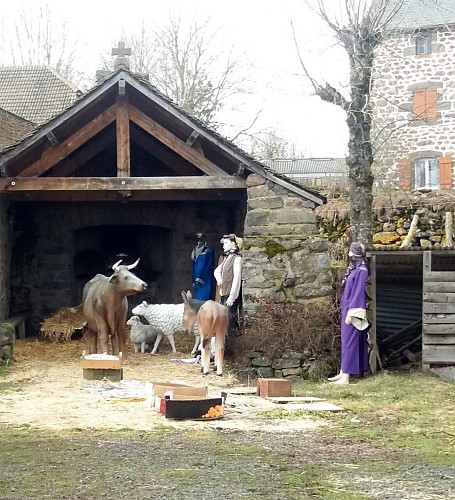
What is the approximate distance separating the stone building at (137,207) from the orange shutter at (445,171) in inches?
614

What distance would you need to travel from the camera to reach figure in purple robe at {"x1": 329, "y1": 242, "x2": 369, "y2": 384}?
1084cm

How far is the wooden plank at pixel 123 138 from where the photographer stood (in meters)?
11.9

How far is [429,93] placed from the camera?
29844 millimetres

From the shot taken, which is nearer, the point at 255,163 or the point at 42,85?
the point at 255,163

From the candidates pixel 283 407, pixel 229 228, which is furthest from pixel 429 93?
pixel 283 407

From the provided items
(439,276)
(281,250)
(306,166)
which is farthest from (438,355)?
(306,166)

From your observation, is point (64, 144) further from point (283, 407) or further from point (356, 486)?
point (356, 486)

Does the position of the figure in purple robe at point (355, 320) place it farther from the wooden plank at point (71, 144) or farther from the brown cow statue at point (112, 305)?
the wooden plank at point (71, 144)

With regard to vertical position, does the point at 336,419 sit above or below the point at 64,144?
below

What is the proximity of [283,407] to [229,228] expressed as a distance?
23.7 feet

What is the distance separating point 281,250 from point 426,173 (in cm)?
1912

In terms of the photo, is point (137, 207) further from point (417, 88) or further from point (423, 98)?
point (417, 88)

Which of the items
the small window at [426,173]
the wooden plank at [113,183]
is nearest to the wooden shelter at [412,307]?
the wooden plank at [113,183]

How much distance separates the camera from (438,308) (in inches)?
438
